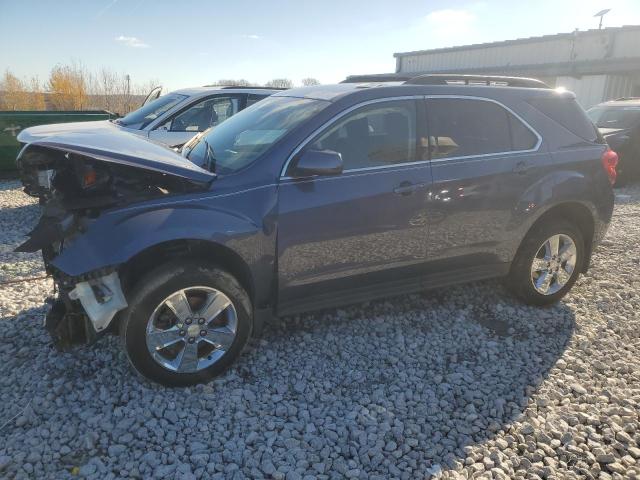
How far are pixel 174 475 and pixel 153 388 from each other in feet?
2.53

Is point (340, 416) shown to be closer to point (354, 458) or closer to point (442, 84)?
point (354, 458)

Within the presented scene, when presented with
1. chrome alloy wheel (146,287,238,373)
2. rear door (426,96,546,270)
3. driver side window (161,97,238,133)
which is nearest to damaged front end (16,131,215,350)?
chrome alloy wheel (146,287,238,373)

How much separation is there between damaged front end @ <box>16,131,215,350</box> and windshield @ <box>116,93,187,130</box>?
4.37 meters

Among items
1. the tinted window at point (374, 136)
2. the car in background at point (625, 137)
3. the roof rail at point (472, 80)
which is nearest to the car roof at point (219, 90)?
the roof rail at point (472, 80)

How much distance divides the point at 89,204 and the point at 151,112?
5.30 m

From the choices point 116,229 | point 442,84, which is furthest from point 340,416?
point 442,84

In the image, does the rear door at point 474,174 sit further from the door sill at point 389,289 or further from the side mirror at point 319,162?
the side mirror at point 319,162

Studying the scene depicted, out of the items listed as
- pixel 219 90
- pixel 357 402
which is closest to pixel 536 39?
pixel 219 90

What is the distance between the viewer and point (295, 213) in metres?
3.10

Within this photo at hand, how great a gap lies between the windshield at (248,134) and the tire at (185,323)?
769mm

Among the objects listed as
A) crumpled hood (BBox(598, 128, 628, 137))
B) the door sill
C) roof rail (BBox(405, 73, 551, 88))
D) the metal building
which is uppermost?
the metal building

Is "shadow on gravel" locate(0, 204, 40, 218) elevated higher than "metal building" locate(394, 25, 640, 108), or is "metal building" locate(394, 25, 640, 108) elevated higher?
"metal building" locate(394, 25, 640, 108)

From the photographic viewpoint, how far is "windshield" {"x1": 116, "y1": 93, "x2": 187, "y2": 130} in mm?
7320

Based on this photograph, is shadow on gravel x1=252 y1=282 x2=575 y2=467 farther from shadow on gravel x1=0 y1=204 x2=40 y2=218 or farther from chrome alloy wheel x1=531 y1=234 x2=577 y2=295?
shadow on gravel x1=0 y1=204 x2=40 y2=218
